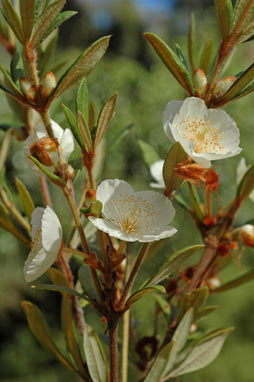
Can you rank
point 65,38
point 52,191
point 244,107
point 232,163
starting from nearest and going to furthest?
point 52,191 → point 232,163 → point 244,107 → point 65,38

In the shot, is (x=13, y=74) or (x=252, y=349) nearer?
(x=13, y=74)

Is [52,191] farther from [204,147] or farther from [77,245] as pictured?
[204,147]

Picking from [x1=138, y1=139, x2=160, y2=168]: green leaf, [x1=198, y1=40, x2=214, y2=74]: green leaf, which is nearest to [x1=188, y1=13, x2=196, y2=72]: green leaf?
[x1=198, y1=40, x2=214, y2=74]: green leaf

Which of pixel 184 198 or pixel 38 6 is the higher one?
pixel 38 6

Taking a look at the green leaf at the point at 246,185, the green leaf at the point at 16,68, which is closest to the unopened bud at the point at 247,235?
the green leaf at the point at 246,185

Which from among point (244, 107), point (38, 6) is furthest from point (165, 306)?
point (244, 107)

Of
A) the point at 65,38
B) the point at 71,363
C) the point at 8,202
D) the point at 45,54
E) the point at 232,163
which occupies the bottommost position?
the point at 65,38
